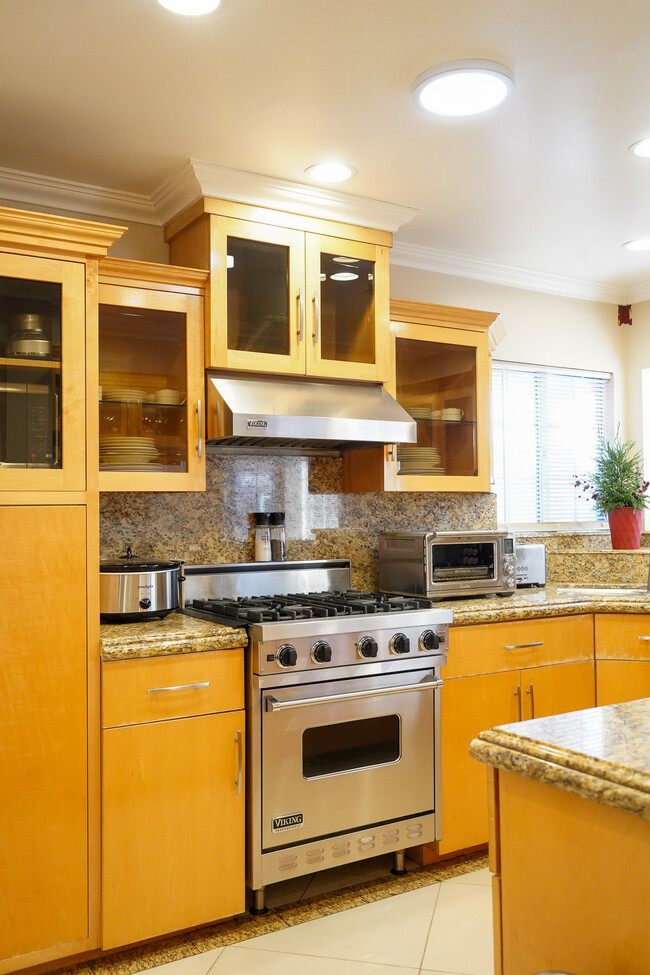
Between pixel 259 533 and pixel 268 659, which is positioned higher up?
pixel 259 533

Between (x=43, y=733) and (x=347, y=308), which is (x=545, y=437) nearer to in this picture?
(x=347, y=308)

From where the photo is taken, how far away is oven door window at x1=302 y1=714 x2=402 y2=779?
2.66 metres

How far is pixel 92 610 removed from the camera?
236 centimetres

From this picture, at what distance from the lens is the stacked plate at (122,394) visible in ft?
9.15

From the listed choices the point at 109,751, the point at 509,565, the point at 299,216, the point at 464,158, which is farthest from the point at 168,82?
the point at 509,565

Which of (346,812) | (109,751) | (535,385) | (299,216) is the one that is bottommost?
(346,812)

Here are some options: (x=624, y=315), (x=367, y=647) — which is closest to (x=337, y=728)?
(x=367, y=647)

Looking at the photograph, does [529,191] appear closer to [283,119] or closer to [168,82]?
[283,119]

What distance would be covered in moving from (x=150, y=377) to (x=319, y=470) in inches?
36.5

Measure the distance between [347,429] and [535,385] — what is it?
1757 millimetres

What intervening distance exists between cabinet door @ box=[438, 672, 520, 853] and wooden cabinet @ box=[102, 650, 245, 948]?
2.69ft

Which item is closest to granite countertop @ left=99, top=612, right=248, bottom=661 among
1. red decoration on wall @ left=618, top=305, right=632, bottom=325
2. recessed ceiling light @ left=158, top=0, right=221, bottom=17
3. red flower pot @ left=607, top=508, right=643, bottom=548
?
recessed ceiling light @ left=158, top=0, right=221, bottom=17

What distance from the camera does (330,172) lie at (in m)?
2.93

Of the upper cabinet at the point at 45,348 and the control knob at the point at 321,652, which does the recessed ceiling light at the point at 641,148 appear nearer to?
the upper cabinet at the point at 45,348
